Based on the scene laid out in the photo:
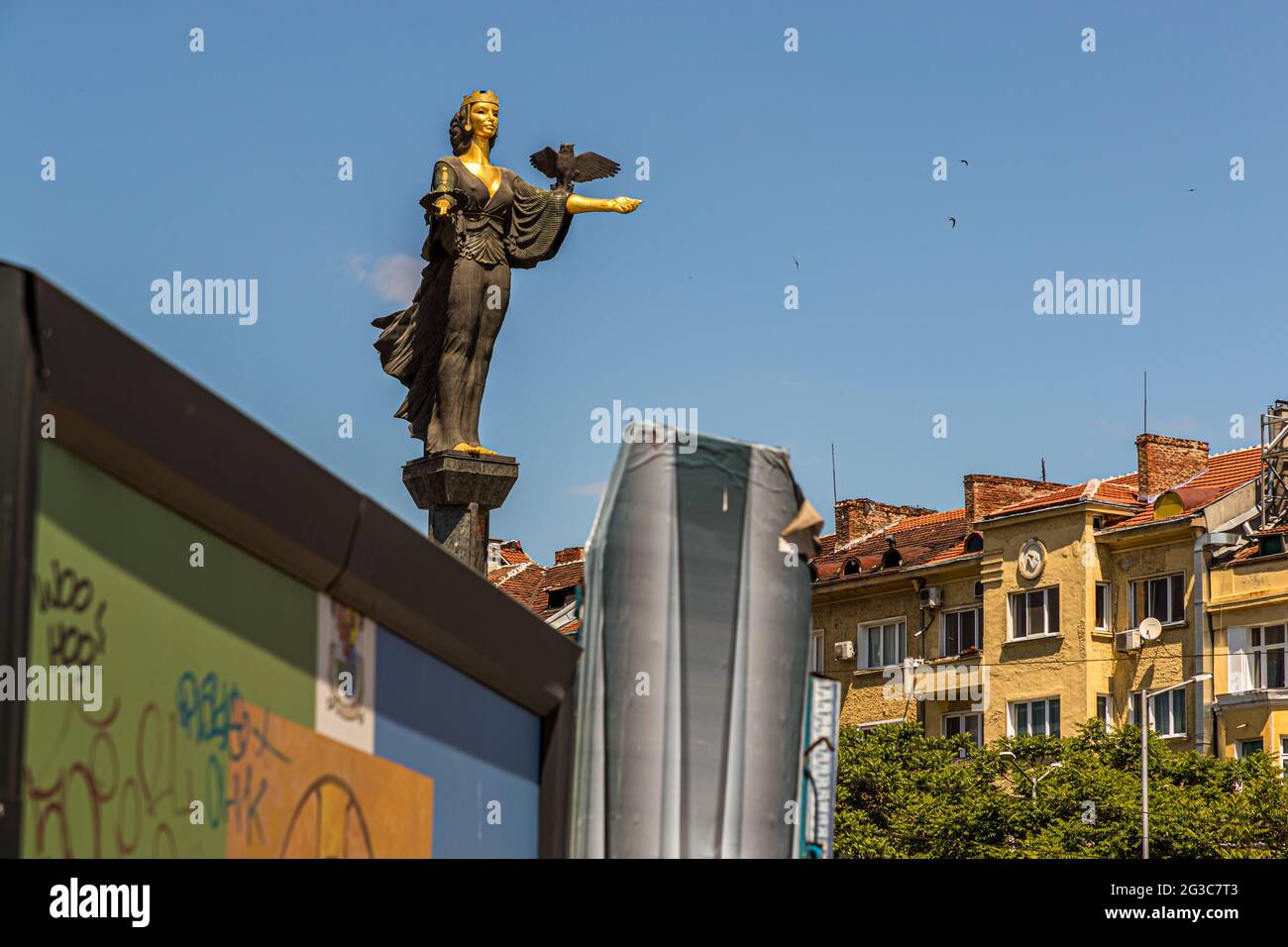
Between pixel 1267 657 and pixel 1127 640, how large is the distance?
13.4ft

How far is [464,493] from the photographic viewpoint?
12.8 m

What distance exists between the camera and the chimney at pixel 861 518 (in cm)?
6988

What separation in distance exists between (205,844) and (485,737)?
2.85 m

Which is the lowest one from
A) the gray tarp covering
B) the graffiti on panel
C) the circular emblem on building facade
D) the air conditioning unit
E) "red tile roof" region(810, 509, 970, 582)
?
the graffiti on panel

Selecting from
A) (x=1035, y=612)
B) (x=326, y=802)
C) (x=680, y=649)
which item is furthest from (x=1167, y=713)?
(x=326, y=802)

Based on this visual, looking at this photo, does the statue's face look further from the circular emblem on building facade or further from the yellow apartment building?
the circular emblem on building facade

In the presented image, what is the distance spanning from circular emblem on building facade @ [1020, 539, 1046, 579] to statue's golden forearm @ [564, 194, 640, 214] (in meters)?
46.2

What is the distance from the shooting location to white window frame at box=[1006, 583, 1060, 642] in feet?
190

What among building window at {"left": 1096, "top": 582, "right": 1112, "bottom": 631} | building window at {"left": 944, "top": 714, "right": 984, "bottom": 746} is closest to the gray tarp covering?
building window at {"left": 1096, "top": 582, "right": 1112, "bottom": 631}

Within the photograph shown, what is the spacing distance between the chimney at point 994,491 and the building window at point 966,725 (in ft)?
18.6

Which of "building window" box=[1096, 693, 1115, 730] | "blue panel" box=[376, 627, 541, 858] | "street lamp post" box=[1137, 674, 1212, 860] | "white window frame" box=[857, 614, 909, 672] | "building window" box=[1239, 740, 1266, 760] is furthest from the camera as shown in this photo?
"white window frame" box=[857, 614, 909, 672]

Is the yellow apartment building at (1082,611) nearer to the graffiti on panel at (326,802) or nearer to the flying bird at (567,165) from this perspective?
the flying bird at (567,165)

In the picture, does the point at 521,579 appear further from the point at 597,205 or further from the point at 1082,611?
the point at 597,205
